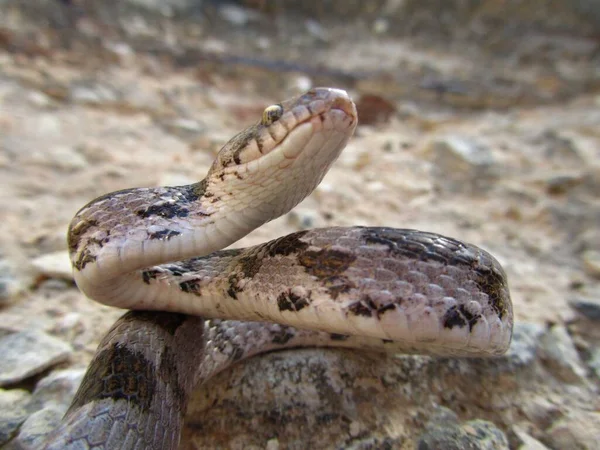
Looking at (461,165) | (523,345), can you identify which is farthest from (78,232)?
(461,165)

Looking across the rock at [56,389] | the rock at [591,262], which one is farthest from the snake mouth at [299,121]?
the rock at [591,262]

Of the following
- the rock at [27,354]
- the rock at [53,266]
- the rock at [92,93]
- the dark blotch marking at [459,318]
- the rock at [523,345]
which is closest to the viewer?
the dark blotch marking at [459,318]

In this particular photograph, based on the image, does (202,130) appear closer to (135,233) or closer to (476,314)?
(135,233)

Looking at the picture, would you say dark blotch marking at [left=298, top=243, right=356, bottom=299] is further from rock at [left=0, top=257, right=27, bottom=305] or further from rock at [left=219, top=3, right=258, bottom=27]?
rock at [left=219, top=3, right=258, bottom=27]

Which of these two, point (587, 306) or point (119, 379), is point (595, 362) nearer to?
point (587, 306)

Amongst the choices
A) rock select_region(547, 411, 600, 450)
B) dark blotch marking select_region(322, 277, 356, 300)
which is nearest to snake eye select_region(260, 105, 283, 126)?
dark blotch marking select_region(322, 277, 356, 300)

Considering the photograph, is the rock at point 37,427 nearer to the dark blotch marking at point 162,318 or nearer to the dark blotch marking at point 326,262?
the dark blotch marking at point 162,318
